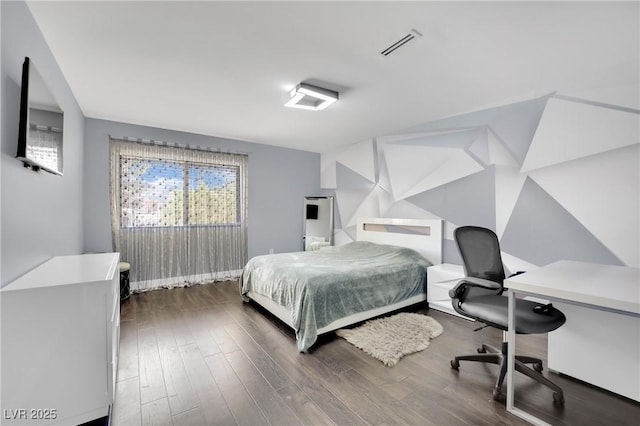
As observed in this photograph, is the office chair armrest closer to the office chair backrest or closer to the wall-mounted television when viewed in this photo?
the office chair backrest

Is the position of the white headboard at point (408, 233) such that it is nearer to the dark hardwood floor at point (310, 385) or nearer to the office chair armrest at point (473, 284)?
the dark hardwood floor at point (310, 385)

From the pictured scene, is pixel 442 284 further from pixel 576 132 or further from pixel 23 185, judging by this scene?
pixel 23 185

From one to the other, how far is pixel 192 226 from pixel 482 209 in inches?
167

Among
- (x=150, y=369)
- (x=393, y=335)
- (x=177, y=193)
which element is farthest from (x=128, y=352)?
(x=177, y=193)

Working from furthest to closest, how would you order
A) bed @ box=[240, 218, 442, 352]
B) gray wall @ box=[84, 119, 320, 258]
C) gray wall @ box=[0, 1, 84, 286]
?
gray wall @ box=[84, 119, 320, 258] → bed @ box=[240, 218, 442, 352] → gray wall @ box=[0, 1, 84, 286]

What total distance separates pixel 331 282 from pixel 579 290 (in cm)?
178

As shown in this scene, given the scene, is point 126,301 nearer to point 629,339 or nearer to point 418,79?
point 418,79

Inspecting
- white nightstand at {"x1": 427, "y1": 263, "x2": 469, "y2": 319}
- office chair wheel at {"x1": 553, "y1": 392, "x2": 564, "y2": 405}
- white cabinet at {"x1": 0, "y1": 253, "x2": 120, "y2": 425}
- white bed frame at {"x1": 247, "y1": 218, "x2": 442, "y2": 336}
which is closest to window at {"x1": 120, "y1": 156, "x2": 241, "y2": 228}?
white bed frame at {"x1": 247, "y1": 218, "x2": 442, "y2": 336}

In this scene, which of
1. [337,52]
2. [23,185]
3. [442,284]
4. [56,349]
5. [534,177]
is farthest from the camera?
[442,284]

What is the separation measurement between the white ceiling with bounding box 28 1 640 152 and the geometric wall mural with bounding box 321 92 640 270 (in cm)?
29

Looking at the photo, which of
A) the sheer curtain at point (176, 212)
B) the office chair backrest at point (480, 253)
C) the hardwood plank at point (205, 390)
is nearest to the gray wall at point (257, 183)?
the sheer curtain at point (176, 212)

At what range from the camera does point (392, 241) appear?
426 cm

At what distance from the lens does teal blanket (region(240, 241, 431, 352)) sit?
249 cm

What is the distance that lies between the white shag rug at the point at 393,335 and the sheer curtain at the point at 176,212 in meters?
2.80
